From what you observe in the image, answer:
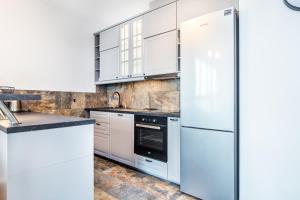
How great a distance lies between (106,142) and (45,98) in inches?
50.4

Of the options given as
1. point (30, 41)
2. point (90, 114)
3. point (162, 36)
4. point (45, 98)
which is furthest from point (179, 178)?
point (30, 41)

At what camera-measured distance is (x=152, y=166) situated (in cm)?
252

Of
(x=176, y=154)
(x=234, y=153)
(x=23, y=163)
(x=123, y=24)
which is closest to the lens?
(x=23, y=163)

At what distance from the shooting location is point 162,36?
262 cm

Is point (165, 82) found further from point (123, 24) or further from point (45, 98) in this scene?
point (45, 98)

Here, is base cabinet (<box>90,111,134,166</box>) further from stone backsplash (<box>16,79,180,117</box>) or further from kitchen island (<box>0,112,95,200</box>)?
kitchen island (<box>0,112,95,200</box>)

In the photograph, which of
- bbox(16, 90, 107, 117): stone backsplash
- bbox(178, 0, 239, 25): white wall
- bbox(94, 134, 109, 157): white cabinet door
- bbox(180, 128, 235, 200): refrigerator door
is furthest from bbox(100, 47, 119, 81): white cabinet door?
bbox(180, 128, 235, 200): refrigerator door

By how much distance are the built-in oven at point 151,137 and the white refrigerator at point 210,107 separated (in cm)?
34

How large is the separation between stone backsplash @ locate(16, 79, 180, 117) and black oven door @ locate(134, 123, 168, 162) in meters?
0.59

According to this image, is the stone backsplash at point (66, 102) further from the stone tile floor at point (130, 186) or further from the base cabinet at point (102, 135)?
the stone tile floor at point (130, 186)

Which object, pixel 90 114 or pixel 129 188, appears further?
pixel 90 114

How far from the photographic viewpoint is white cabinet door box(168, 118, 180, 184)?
2230mm

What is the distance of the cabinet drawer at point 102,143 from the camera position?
3219 millimetres
